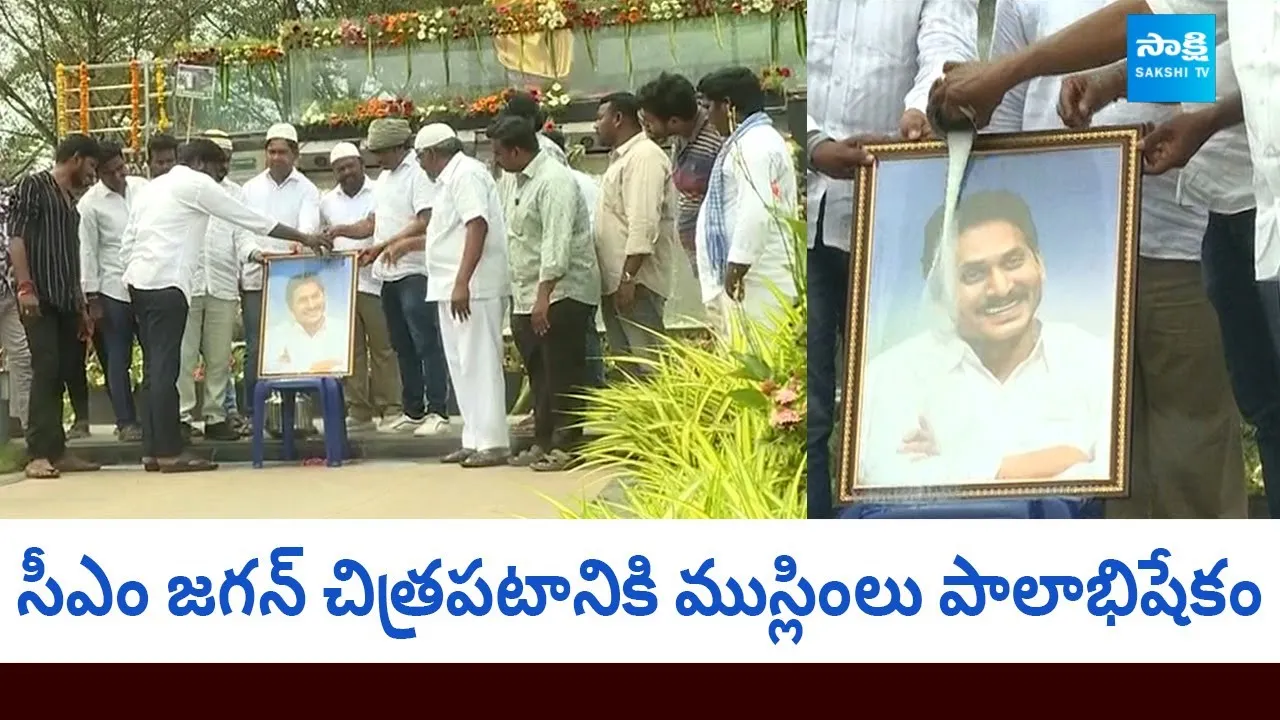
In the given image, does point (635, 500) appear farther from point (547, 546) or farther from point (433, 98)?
point (433, 98)

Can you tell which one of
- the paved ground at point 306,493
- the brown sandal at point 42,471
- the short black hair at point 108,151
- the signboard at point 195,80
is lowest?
the paved ground at point 306,493

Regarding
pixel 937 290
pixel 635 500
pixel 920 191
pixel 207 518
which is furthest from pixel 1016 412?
pixel 207 518

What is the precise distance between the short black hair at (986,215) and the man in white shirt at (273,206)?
140 centimetres

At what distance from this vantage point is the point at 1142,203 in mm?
2904

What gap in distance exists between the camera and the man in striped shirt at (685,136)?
9.98 feet

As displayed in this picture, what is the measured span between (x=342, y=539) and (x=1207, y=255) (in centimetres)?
197

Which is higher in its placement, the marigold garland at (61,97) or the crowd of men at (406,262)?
the marigold garland at (61,97)

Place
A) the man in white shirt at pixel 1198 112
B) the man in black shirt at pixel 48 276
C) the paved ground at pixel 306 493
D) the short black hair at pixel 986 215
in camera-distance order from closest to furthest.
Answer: the man in white shirt at pixel 1198 112 < the short black hair at pixel 986 215 < the paved ground at pixel 306 493 < the man in black shirt at pixel 48 276

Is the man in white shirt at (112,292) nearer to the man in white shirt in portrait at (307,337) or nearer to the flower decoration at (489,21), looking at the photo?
the man in white shirt in portrait at (307,337)

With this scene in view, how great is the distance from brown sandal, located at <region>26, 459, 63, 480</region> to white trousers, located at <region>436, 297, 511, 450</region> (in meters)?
0.93

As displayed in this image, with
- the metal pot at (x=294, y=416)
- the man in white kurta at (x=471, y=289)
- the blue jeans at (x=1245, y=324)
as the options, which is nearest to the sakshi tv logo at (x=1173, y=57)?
the blue jeans at (x=1245, y=324)

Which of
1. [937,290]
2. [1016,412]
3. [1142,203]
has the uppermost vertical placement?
[1142,203]

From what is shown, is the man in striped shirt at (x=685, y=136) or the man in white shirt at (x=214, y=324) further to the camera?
the man in white shirt at (x=214, y=324)

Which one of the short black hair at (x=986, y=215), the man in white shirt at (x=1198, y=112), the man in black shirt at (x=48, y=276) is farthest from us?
the man in black shirt at (x=48, y=276)
